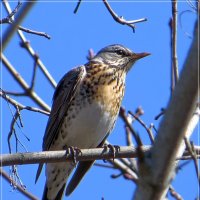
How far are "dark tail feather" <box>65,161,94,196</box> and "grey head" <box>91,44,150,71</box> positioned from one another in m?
1.43

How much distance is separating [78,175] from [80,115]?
0.71 m

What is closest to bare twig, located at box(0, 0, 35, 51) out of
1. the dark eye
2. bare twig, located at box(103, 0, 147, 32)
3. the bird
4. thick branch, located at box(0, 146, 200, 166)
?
thick branch, located at box(0, 146, 200, 166)

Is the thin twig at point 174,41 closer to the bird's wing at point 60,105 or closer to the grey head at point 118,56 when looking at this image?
the bird's wing at point 60,105

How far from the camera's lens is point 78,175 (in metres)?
6.36

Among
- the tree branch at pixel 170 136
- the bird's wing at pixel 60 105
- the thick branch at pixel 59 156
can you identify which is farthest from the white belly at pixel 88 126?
the tree branch at pixel 170 136

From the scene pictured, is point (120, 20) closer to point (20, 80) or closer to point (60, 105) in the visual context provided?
point (20, 80)

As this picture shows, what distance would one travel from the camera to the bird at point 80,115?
634 cm

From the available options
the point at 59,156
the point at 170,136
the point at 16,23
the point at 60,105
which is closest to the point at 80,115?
the point at 60,105

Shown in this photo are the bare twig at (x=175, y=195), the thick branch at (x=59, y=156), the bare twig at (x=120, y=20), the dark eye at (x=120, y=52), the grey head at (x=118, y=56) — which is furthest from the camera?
the dark eye at (x=120, y=52)

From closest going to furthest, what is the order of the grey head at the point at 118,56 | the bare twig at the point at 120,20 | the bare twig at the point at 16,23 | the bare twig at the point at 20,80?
the bare twig at the point at 16,23
the bare twig at the point at 20,80
the bare twig at the point at 120,20
the grey head at the point at 118,56

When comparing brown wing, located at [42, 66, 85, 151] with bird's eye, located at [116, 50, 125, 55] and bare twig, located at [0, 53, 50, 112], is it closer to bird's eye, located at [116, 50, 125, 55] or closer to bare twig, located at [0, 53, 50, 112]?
bird's eye, located at [116, 50, 125, 55]

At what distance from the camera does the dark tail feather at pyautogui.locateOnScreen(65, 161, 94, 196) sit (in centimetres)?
626

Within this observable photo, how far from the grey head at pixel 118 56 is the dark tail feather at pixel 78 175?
4.70 ft

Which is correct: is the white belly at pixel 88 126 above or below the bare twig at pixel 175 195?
above
